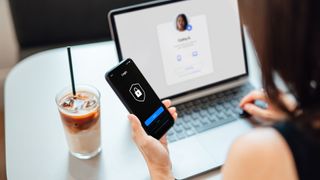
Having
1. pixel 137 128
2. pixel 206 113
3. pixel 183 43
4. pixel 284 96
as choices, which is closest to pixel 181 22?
pixel 183 43

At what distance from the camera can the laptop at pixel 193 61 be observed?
1.08m

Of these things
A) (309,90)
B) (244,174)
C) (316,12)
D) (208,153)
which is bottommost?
(208,153)

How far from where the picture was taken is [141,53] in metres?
1.13

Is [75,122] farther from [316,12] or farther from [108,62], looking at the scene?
[316,12]

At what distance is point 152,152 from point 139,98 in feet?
0.39

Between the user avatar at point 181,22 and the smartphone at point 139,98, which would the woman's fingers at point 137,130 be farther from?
the user avatar at point 181,22

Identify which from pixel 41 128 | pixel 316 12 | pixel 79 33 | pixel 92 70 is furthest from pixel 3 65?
pixel 316 12

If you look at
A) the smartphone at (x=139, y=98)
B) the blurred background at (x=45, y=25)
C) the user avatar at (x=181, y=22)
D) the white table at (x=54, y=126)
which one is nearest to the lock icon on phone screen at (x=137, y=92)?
the smartphone at (x=139, y=98)

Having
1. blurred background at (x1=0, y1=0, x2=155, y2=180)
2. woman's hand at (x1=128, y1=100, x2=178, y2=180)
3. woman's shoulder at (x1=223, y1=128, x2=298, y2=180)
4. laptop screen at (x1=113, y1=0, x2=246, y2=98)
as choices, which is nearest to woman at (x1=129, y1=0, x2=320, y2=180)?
woman's shoulder at (x1=223, y1=128, x2=298, y2=180)

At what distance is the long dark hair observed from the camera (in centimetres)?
64

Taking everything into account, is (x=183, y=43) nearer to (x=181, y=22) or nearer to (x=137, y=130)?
(x=181, y=22)

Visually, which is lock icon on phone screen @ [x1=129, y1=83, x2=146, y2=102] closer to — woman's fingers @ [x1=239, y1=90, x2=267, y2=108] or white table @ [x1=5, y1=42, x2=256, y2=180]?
white table @ [x1=5, y1=42, x2=256, y2=180]

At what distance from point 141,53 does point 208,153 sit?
298 mm

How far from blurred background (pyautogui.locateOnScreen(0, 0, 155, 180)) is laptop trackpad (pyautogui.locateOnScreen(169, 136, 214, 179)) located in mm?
947
